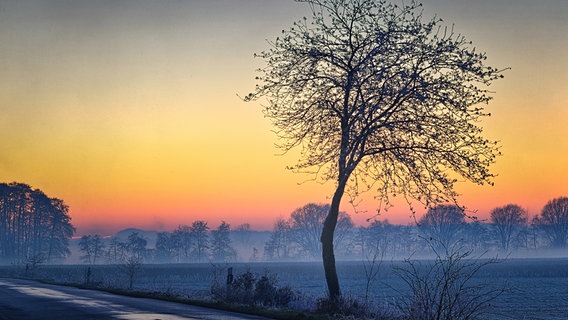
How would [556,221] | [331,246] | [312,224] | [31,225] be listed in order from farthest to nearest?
[556,221], [312,224], [31,225], [331,246]

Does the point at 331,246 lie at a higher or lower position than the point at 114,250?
higher

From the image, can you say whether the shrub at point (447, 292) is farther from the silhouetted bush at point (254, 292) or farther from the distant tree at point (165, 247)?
the distant tree at point (165, 247)

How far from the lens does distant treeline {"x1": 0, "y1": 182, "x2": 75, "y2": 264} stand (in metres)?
121

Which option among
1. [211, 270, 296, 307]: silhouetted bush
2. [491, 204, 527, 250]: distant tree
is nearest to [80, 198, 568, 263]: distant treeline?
[491, 204, 527, 250]: distant tree

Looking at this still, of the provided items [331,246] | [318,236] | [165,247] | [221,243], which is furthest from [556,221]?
[331,246]

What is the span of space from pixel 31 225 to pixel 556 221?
151452 millimetres

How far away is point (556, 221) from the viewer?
172000 millimetres

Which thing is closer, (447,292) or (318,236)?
(447,292)

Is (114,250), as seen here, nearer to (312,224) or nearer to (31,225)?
(31,225)

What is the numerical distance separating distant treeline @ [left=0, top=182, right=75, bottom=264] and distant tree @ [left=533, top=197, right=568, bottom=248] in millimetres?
141863

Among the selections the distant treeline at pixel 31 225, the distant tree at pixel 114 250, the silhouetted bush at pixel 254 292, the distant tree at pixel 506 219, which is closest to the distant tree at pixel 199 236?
the distant tree at pixel 114 250

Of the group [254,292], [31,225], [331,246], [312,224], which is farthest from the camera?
[312,224]

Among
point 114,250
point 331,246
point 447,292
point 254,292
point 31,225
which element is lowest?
point 254,292

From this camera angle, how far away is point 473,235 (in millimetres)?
181875
